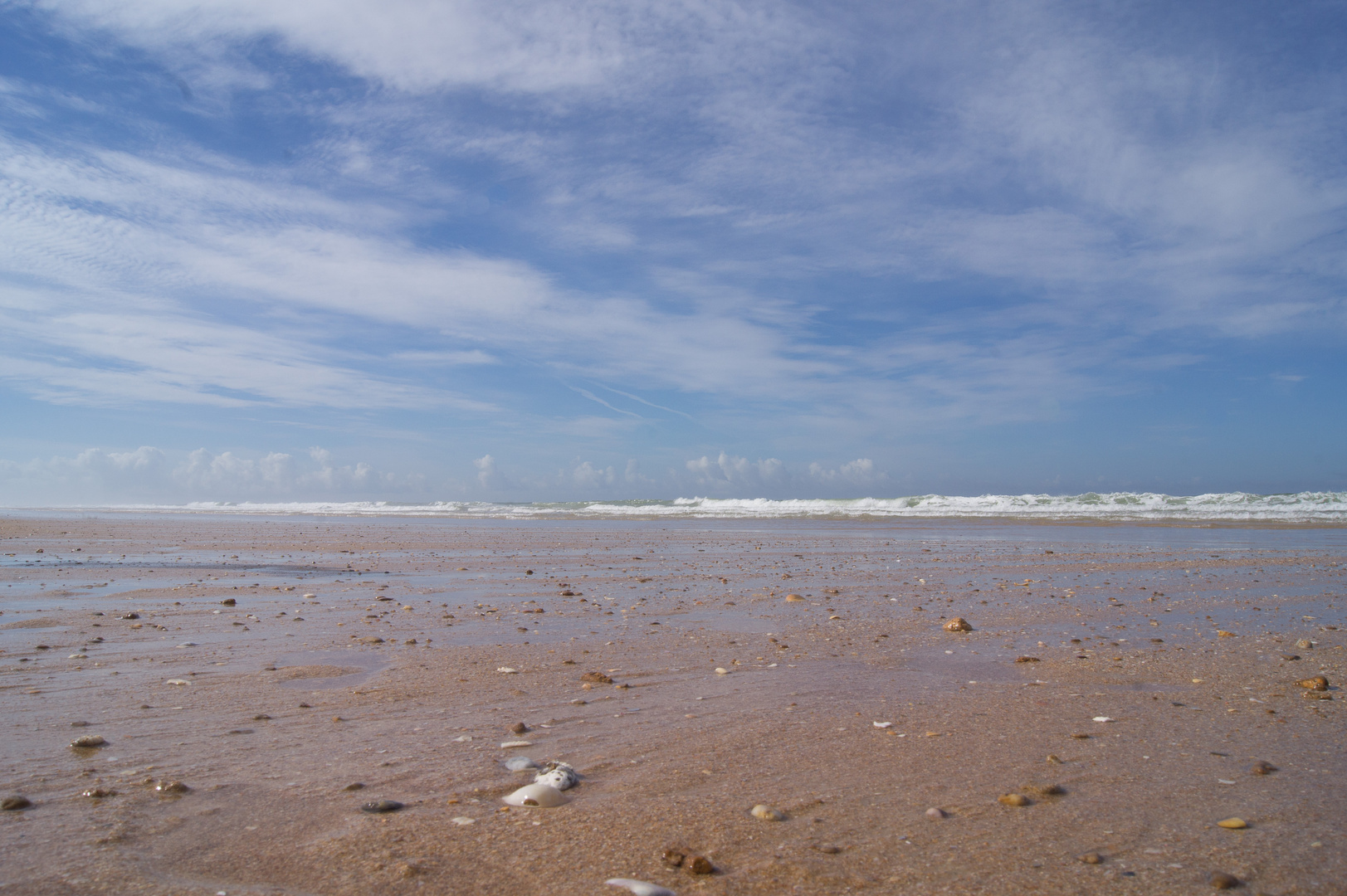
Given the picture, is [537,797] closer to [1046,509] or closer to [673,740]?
[673,740]

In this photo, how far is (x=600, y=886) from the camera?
230cm

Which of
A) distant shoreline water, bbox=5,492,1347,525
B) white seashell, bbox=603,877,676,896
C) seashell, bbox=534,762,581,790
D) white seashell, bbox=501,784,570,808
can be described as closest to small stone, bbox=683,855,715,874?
white seashell, bbox=603,877,676,896

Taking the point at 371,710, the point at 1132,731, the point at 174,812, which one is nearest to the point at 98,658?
the point at 371,710

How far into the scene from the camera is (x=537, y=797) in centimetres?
296

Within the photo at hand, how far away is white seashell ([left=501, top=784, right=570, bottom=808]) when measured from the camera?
2.94m

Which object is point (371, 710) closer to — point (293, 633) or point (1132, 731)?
point (293, 633)

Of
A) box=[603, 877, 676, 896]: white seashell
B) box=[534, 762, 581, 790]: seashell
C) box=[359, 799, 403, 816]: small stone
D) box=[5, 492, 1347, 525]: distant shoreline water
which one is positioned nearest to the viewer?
box=[603, 877, 676, 896]: white seashell

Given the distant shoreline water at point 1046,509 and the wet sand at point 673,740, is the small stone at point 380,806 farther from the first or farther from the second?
the distant shoreline water at point 1046,509

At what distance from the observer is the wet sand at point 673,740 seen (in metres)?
2.47

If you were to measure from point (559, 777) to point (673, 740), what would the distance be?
0.83m

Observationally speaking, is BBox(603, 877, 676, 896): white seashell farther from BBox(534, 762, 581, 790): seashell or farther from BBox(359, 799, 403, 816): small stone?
BBox(359, 799, 403, 816): small stone

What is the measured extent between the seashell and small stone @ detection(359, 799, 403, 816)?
0.55 metres

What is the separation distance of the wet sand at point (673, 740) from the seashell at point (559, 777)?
11cm

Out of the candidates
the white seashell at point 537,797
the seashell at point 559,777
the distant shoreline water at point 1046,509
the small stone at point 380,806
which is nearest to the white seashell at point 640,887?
the white seashell at point 537,797
